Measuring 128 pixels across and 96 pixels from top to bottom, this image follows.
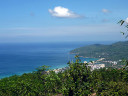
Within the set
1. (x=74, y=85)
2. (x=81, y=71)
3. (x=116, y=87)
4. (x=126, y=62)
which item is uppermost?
(x=126, y=62)

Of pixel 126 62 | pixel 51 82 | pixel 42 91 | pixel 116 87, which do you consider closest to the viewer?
pixel 126 62

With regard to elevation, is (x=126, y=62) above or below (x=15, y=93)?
above

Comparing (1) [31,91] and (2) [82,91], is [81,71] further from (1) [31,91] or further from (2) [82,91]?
(1) [31,91]

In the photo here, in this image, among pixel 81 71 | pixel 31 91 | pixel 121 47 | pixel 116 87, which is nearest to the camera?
pixel 81 71

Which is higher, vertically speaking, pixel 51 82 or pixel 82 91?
pixel 82 91

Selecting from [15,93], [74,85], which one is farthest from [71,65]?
[15,93]

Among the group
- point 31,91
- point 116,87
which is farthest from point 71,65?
point 31,91

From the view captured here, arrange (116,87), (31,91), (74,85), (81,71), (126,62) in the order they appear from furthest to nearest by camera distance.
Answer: (31,91)
(116,87)
(81,71)
(74,85)
(126,62)

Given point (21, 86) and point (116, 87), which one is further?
point (21, 86)

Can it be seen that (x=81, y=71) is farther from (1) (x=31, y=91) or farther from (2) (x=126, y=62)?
(1) (x=31, y=91)
